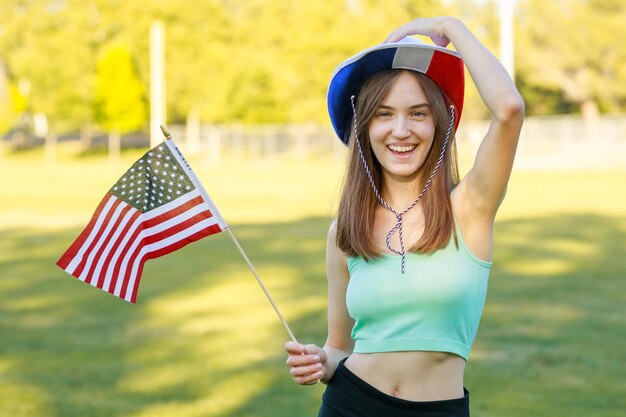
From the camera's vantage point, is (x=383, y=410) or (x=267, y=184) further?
(x=267, y=184)

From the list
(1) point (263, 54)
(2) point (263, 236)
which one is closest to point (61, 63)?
(1) point (263, 54)

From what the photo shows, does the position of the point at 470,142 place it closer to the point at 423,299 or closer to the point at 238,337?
the point at 238,337

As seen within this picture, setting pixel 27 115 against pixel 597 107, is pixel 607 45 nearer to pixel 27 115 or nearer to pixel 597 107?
pixel 597 107

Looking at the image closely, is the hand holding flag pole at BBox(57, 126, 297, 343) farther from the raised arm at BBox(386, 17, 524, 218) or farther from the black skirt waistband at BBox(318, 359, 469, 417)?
the raised arm at BBox(386, 17, 524, 218)

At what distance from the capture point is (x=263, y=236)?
1998 cm

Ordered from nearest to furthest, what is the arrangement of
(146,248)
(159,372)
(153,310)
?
(146,248), (159,372), (153,310)

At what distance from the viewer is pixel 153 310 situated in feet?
39.4

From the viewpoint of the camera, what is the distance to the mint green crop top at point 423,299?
10.5 ft

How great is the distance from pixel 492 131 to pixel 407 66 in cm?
32

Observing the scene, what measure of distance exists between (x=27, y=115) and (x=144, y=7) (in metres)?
21.1

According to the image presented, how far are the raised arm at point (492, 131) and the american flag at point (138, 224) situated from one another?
984mm

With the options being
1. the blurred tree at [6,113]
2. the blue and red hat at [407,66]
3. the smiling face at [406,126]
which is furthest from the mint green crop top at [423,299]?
the blurred tree at [6,113]

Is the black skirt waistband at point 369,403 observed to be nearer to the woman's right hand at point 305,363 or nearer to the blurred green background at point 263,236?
the woman's right hand at point 305,363

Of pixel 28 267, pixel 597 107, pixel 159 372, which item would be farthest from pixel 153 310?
pixel 597 107
